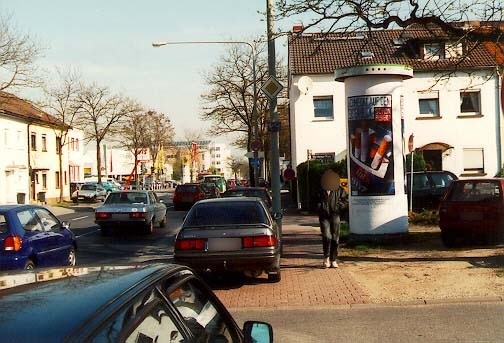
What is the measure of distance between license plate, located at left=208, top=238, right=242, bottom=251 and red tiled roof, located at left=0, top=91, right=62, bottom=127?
106ft

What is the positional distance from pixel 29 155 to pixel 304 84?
23804mm

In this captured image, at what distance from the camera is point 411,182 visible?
20516 millimetres

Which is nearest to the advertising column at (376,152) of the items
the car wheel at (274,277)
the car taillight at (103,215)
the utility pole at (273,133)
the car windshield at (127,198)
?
the utility pole at (273,133)

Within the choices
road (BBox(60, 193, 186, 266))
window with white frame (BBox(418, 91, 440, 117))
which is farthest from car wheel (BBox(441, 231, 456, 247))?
window with white frame (BBox(418, 91, 440, 117))

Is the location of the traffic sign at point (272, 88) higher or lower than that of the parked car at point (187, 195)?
higher

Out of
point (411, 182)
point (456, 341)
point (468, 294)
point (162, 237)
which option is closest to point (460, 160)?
point (411, 182)

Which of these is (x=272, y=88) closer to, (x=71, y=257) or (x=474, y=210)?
(x=474, y=210)

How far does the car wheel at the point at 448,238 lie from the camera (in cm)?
1350

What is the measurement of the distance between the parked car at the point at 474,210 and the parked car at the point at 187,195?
70.1 ft

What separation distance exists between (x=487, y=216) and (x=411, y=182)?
24.7ft

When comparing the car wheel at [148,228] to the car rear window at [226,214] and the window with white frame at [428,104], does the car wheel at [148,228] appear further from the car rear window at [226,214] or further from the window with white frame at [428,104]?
the window with white frame at [428,104]

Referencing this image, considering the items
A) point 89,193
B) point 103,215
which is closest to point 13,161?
point 89,193

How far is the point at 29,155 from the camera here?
47.1 meters

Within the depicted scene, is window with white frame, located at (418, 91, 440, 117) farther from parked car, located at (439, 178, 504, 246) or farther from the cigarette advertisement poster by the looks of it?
parked car, located at (439, 178, 504, 246)
